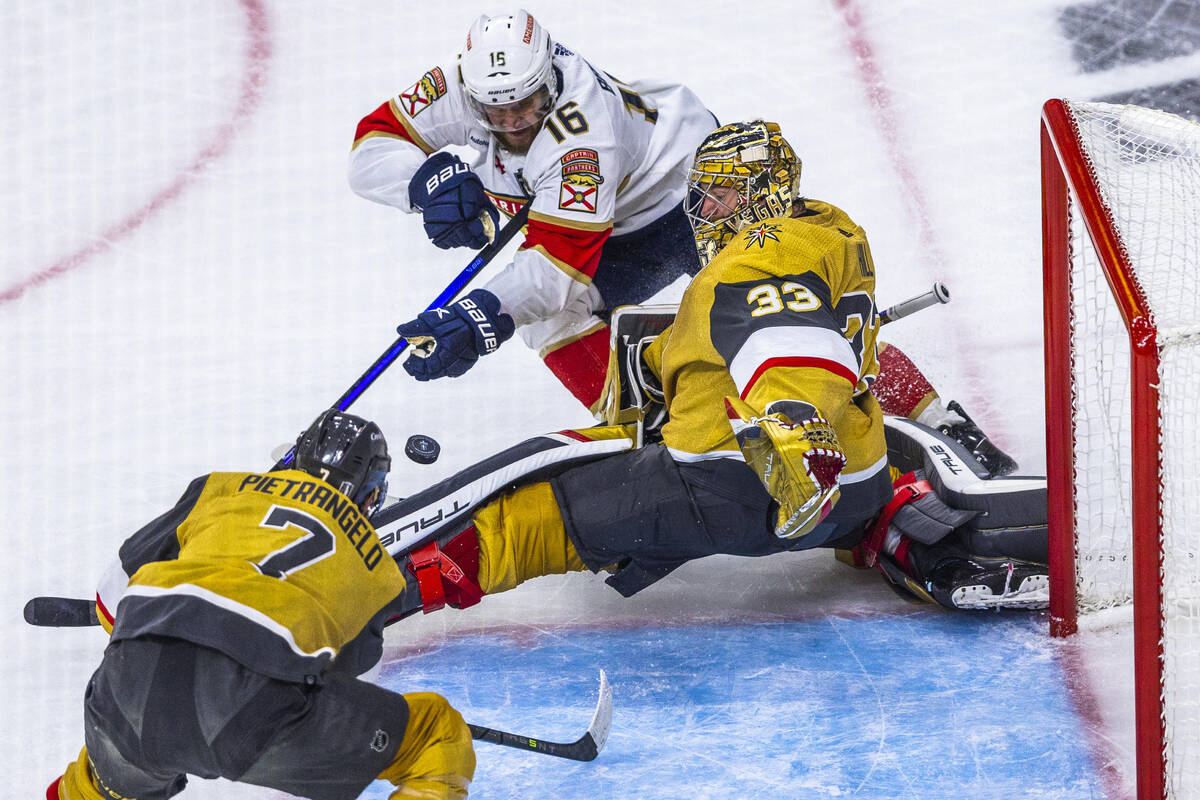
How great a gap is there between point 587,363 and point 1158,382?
6.04ft

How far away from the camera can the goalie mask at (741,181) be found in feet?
8.34

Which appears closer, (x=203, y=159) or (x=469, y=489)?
(x=469, y=489)

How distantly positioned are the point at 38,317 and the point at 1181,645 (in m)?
3.37

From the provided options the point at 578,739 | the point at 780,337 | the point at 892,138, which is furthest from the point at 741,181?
the point at 892,138

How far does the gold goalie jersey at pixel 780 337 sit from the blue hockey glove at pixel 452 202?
2.43 ft

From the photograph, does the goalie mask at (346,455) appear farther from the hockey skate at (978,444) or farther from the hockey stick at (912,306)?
the hockey skate at (978,444)

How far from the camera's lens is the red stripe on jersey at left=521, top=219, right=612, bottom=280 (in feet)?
10.4

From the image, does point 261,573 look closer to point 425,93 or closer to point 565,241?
point 565,241

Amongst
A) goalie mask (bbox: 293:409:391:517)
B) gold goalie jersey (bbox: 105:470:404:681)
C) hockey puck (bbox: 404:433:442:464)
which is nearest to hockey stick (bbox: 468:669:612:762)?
gold goalie jersey (bbox: 105:470:404:681)

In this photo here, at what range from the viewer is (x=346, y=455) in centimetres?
218

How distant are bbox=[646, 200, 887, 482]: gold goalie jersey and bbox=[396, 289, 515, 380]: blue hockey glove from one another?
473mm

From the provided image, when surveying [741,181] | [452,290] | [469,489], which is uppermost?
[741,181]

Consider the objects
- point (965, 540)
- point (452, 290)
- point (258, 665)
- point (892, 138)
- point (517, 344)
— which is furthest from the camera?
point (892, 138)

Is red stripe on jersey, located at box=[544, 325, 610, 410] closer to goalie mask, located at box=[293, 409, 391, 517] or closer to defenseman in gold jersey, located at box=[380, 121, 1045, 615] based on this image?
defenseman in gold jersey, located at box=[380, 121, 1045, 615]
